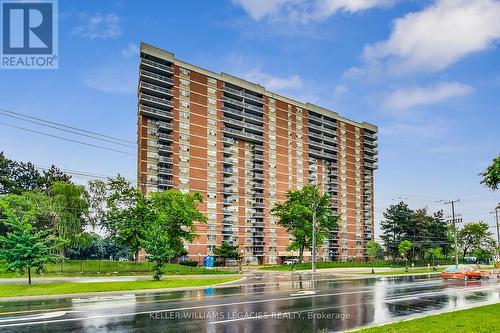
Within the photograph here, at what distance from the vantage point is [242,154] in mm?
108875

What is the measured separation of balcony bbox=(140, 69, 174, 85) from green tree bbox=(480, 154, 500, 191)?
79.8 metres

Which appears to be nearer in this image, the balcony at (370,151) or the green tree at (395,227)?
the green tree at (395,227)

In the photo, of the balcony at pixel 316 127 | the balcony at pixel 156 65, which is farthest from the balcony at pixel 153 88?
the balcony at pixel 316 127

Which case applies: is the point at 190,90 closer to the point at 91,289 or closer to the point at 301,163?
the point at 301,163

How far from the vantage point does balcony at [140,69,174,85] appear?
8875cm

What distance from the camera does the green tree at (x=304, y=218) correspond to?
74.3 m

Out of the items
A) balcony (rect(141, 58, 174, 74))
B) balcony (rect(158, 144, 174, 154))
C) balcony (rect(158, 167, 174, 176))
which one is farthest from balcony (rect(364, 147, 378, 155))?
balcony (rect(158, 167, 174, 176))

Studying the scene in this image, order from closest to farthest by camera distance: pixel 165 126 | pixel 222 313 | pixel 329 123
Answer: pixel 222 313 < pixel 165 126 < pixel 329 123

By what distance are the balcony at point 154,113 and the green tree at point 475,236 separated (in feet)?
254

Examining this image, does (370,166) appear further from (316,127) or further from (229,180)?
(229,180)

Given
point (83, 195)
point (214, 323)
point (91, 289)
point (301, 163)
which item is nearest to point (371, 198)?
point (301, 163)

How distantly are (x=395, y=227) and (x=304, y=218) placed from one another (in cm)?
5275

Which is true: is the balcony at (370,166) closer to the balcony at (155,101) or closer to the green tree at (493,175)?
the balcony at (155,101)

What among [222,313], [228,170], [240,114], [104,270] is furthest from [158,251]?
[240,114]
